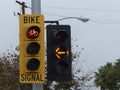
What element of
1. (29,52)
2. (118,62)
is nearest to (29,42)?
(29,52)

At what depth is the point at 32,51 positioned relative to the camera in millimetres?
12852

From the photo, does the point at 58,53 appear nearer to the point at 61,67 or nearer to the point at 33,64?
the point at 61,67

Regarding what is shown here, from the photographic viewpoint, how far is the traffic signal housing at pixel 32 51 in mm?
12852

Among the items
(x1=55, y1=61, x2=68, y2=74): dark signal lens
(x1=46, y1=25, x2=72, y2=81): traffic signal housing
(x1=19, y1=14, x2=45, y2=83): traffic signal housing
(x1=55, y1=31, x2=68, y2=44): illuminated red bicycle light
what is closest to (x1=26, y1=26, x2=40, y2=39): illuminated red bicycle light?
(x1=19, y1=14, x2=45, y2=83): traffic signal housing

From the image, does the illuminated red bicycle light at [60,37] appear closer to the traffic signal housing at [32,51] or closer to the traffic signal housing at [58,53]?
the traffic signal housing at [58,53]

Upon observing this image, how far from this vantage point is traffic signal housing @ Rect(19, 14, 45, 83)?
12.9 meters

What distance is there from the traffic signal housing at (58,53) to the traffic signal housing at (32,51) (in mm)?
272

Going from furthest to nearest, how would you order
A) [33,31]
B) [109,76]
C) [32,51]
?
[109,76]
[33,31]
[32,51]

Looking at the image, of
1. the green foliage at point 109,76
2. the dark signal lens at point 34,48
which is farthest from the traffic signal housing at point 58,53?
the green foliage at point 109,76

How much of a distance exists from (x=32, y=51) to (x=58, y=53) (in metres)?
0.63

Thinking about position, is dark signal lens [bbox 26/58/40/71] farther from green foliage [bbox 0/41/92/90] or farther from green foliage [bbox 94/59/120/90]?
green foliage [bbox 94/59/120/90]

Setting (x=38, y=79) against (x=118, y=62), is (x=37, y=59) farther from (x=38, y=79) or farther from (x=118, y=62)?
(x=118, y=62)

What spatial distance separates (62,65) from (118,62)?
74537mm

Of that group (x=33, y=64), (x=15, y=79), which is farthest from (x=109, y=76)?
(x=33, y=64)
